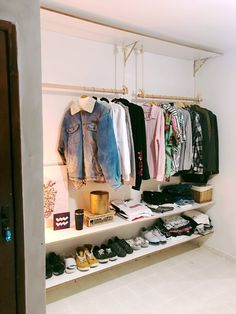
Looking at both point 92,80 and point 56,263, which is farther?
point 92,80

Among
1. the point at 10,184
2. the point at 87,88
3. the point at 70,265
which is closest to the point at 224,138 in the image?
the point at 87,88

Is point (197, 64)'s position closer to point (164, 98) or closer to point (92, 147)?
point (164, 98)

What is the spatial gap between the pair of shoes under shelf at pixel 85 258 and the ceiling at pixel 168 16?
2002mm

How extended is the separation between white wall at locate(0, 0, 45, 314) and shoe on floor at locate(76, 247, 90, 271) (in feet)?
3.33

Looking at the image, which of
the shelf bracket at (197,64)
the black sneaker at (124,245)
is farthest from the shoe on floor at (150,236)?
the shelf bracket at (197,64)

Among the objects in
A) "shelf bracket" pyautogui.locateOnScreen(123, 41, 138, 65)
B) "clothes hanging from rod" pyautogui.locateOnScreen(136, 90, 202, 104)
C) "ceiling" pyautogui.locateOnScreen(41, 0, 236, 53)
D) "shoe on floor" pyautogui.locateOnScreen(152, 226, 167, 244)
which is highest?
"ceiling" pyautogui.locateOnScreen(41, 0, 236, 53)

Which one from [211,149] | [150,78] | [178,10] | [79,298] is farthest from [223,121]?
[79,298]

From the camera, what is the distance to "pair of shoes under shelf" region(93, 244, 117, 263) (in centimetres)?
245

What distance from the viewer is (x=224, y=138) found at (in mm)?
3076

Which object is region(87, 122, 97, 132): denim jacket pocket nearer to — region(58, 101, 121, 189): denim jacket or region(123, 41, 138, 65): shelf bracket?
region(58, 101, 121, 189): denim jacket

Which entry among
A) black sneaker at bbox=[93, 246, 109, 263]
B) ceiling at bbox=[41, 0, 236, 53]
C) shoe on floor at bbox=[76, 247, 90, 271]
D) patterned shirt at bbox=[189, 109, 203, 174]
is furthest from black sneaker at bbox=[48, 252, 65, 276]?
ceiling at bbox=[41, 0, 236, 53]

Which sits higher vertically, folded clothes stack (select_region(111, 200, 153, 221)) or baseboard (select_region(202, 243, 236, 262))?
folded clothes stack (select_region(111, 200, 153, 221))

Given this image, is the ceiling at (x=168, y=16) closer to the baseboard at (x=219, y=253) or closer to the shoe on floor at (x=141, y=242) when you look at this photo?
the shoe on floor at (x=141, y=242)

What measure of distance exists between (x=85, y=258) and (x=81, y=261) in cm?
6
